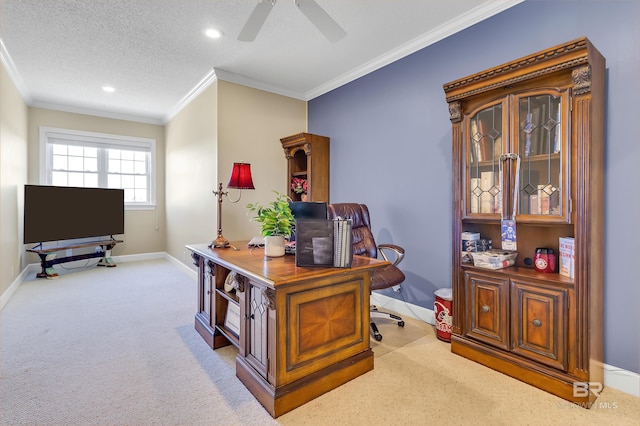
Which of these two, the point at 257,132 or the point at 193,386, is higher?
the point at 257,132

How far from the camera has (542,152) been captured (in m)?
1.99

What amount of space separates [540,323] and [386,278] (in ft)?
3.59

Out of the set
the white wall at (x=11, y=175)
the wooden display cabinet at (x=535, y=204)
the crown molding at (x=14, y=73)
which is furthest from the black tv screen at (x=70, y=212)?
the wooden display cabinet at (x=535, y=204)

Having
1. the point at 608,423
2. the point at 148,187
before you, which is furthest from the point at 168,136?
the point at 608,423

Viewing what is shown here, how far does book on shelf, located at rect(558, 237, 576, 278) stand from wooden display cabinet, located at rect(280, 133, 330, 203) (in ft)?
8.87

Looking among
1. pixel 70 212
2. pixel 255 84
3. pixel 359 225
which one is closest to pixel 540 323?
pixel 359 225

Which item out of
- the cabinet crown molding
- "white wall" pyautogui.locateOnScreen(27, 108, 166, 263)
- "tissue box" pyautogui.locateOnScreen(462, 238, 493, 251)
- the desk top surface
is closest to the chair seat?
the desk top surface

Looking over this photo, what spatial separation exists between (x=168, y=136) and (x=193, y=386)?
5.16 metres

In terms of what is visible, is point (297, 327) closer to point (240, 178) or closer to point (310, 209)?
point (310, 209)

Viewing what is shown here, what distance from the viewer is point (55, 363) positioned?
2.26 metres

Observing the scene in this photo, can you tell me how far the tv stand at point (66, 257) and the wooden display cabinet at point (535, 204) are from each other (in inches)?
221

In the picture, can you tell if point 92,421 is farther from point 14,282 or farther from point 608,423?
point 14,282

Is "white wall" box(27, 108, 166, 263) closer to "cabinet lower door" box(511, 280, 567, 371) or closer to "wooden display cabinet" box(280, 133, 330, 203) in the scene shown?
"wooden display cabinet" box(280, 133, 330, 203)

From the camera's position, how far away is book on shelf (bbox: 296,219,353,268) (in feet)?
6.04
